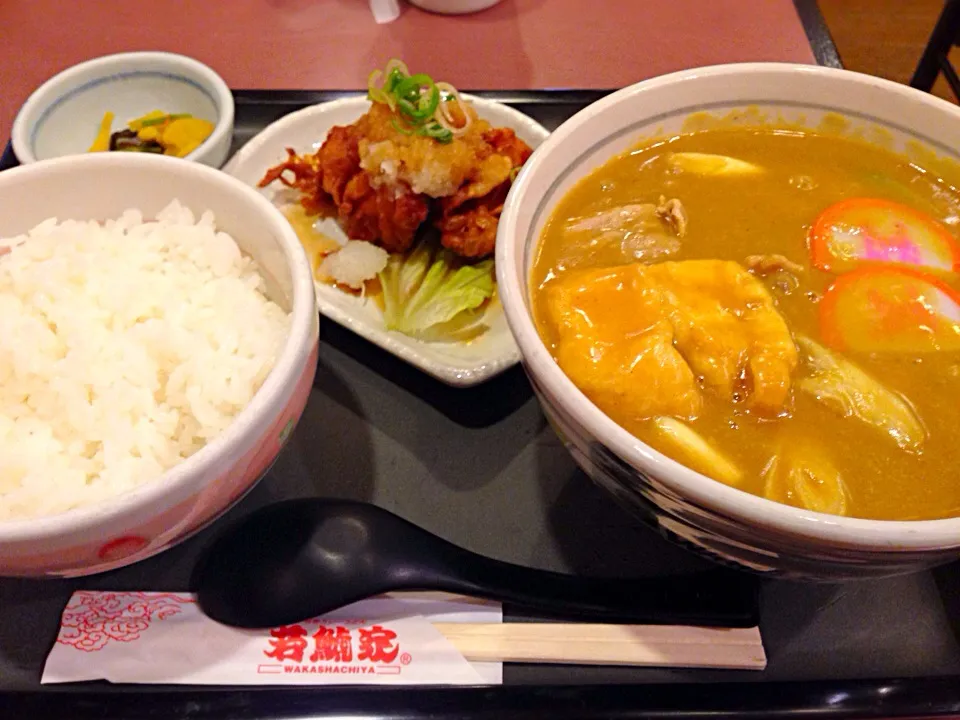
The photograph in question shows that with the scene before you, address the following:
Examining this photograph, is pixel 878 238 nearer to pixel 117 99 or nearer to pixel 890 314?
pixel 890 314

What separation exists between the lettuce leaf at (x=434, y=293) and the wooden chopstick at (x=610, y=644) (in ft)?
2.74

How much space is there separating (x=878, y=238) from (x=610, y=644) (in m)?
0.83

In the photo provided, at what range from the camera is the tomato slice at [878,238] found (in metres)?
1.25

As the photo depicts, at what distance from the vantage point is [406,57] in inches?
103

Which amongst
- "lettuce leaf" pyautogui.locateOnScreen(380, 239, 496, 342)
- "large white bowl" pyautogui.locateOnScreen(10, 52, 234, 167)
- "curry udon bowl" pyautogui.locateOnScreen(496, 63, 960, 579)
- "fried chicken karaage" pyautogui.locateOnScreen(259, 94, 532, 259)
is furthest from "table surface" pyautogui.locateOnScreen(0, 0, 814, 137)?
"curry udon bowl" pyautogui.locateOnScreen(496, 63, 960, 579)

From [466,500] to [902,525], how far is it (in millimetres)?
783

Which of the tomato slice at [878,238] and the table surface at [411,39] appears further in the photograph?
the table surface at [411,39]

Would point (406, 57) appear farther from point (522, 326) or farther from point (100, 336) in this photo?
point (522, 326)

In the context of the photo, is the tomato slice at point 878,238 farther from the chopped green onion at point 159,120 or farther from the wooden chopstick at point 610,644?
the chopped green onion at point 159,120

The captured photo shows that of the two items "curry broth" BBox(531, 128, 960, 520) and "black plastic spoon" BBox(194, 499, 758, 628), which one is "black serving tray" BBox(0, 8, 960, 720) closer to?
"black plastic spoon" BBox(194, 499, 758, 628)

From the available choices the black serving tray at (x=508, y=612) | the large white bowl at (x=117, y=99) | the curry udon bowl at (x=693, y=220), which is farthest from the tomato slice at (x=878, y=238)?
the large white bowl at (x=117, y=99)

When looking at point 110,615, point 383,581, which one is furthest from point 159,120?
point 383,581

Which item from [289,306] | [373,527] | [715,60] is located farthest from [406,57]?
[373,527]

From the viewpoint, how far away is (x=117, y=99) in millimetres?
2346
